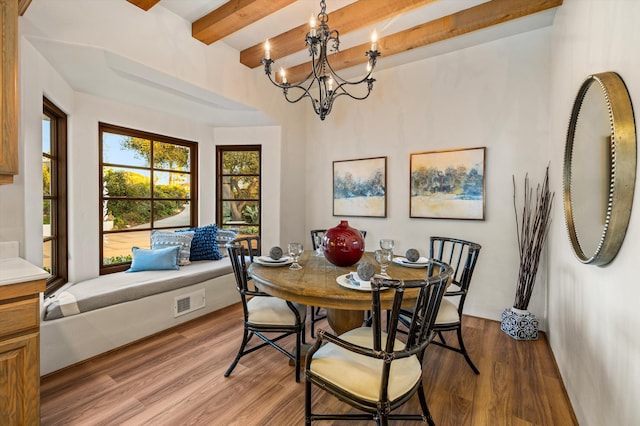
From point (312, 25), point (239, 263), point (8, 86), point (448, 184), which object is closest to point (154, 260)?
point (239, 263)

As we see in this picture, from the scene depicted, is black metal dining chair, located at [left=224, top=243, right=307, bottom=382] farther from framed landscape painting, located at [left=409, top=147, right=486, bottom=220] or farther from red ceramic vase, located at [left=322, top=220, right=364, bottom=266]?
framed landscape painting, located at [left=409, top=147, right=486, bottom=220]

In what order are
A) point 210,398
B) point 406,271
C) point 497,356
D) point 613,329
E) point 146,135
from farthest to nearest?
point 146,135 → point 497,356 → point 406,271 → point 210,398 → point 613,329

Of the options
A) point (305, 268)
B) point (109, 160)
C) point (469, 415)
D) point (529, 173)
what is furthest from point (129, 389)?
point (529, 173)

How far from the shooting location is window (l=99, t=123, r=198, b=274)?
321 centimetres

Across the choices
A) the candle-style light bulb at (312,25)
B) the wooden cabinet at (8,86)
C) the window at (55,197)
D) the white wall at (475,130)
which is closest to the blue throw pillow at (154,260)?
the window at (55,197)

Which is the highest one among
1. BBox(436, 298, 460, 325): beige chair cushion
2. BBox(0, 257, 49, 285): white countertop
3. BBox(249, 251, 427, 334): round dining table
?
BBox(0, 257, 49, 285): white countertop

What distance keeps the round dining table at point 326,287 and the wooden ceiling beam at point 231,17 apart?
2049 millimetres

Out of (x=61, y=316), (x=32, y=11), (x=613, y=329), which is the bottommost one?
(x=61, y=316)

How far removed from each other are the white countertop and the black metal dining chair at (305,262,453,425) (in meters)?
1.40

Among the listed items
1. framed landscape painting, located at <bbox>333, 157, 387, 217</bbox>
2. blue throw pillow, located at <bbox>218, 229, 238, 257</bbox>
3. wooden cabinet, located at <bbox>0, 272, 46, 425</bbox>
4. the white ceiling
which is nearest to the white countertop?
wooden cabinet, located at <bbox>0, 272, 46, 425</bbox>

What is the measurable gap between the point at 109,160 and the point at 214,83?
1.42 meters

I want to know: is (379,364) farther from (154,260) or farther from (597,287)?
(154,260)

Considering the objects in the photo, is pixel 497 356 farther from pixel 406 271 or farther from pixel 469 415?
pixel 406 271

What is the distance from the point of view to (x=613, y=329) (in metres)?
1.32
